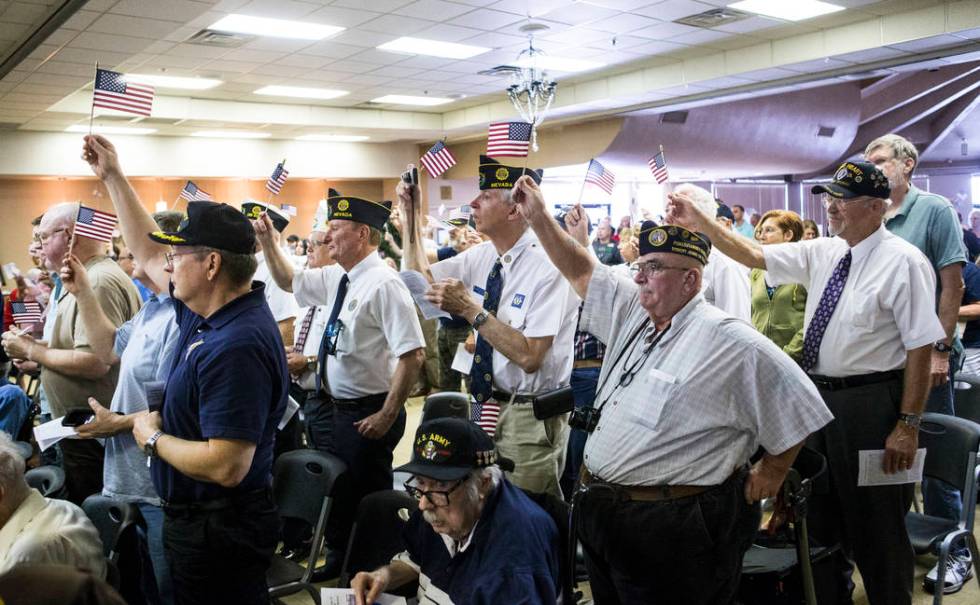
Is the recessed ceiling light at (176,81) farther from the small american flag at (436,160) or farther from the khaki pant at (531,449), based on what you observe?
the khaki pant at (531,449)

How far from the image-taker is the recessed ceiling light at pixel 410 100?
12574 millimetres

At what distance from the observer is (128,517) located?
2.43m

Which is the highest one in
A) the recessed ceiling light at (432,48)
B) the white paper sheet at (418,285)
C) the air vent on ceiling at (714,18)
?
the recessed ceiling light at (432,48)

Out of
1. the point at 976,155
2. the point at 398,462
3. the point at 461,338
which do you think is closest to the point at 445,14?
the point at 461,338

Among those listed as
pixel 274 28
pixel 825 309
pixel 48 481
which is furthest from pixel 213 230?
pixel 274 28

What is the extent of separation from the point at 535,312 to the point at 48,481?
2.03 metres

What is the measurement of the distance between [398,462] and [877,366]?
11.9ft

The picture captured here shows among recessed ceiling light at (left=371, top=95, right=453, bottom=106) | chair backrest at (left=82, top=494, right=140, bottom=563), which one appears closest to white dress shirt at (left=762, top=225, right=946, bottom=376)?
chair backrest at (left=82, top=494, right=140, bottom=563)

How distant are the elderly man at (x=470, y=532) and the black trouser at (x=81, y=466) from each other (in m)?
1.72

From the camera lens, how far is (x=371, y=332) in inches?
136

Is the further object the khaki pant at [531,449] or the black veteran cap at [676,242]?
the khaki pant at [531,449]

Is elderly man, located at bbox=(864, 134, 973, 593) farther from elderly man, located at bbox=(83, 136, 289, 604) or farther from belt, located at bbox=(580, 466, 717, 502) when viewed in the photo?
elderly man, located at bbox=(83, 136, 289, 604)

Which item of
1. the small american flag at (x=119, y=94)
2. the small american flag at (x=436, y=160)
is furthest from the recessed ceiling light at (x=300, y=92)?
the small american flag at (x=436, y=160)

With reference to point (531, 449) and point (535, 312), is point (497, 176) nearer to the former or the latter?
point (535, 312)
